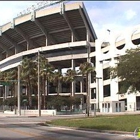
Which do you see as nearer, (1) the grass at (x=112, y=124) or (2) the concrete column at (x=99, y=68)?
(1) the grass at (x=112, y=124)

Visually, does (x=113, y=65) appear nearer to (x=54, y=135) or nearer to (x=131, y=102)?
(x=131, y=102)

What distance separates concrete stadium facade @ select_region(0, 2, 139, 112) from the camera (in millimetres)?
96250

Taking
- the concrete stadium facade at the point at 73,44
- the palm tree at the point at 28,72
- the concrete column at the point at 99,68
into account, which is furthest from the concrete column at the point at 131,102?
the palm tree at the point at 28,72

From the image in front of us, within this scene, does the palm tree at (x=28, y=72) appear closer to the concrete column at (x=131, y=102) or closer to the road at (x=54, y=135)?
the concrete column at (x=131, y=102)

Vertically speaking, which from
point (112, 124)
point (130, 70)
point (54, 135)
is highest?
point (130, 70)

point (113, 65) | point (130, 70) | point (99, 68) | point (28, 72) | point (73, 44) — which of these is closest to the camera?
point (130, 70)

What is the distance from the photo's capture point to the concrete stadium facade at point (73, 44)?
9625cm

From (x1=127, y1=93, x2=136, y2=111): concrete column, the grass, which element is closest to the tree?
the grass

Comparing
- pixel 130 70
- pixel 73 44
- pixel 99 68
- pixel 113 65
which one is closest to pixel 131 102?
pixel 113 65

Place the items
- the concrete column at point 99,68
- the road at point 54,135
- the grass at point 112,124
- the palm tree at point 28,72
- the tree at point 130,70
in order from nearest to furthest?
the road at point 54,135 < the grass at point 112,124 < the tree at point 130,70 < the palm tree at point 28,72 < the concrete column at point 99,68

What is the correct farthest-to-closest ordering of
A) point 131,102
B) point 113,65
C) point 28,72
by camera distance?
point 131,102 < point 113,65 < point 28,72

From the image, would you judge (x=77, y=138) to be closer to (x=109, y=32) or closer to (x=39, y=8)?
(x=109, y=32)

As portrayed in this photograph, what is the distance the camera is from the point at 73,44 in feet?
362

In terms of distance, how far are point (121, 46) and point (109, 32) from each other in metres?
5.25
